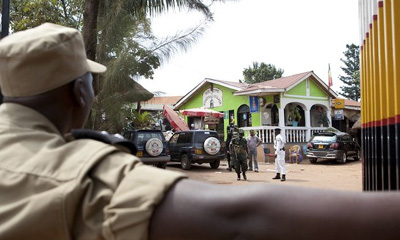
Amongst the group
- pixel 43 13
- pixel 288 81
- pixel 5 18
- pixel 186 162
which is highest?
pixel 43 13

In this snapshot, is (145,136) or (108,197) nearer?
(108,197)

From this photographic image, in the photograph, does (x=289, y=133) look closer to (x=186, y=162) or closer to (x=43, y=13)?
(x=186, y=162)

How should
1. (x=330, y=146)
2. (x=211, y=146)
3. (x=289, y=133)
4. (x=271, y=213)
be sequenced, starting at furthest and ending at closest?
(x=289, y=133)
(x=330, y=146)
(x=211, y=146)
(x=271, y=213)

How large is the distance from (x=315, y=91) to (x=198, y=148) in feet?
33.1

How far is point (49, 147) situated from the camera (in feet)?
2.80

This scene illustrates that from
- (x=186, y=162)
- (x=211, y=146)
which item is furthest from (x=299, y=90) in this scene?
(x=186, y=162)

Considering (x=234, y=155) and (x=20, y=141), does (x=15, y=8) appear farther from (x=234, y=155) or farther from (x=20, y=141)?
(x=20, y=141)

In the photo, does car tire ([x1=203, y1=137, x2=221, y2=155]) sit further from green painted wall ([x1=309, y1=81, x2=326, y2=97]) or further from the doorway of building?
green painted wall ([x1=309, y1=81, x2=326, y2=97])

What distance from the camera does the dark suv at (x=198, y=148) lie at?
15000mm

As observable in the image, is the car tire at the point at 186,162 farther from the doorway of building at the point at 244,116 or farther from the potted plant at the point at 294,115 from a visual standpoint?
the potted plant at the point at 294,115

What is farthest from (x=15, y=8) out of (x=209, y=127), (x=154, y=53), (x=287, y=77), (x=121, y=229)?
(x=121, y=229)

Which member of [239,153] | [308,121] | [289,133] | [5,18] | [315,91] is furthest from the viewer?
[315,91]

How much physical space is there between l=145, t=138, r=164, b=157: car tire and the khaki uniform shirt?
1299 cm

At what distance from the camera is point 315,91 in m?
22.2
